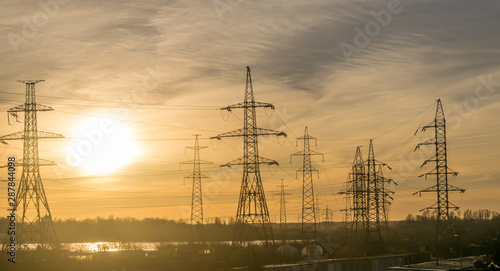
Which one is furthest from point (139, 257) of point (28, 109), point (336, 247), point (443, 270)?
point (336, 247)

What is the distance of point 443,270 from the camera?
73.4 metres

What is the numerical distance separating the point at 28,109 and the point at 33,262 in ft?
69.5

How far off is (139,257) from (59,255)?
39.1 ft

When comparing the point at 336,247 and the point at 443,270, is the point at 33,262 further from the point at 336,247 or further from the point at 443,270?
the point at 336,247

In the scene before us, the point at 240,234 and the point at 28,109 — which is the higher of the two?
the point at 28,109

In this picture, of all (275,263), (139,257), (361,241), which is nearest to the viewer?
(139,257)

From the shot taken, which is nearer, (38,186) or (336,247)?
(38,186)

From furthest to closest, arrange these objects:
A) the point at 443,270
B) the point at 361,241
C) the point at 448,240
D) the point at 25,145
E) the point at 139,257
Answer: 1. the point at 361,241
2. the point at 448,240
3. the point at 139,257
4. the point at 25,145
5. the point at 443,270

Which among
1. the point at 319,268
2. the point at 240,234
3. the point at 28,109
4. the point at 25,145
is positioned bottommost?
the point at 319,268

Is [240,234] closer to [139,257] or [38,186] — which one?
[139,257]

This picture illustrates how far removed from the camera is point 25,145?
82.1 meters

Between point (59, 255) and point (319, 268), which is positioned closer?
point (59, 255)

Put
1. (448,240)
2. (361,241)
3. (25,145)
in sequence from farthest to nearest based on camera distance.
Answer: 1. (361,241)
2. (448,240)
3. (25,145)

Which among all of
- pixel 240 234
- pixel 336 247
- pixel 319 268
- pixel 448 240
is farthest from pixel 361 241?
pixel 240 234
